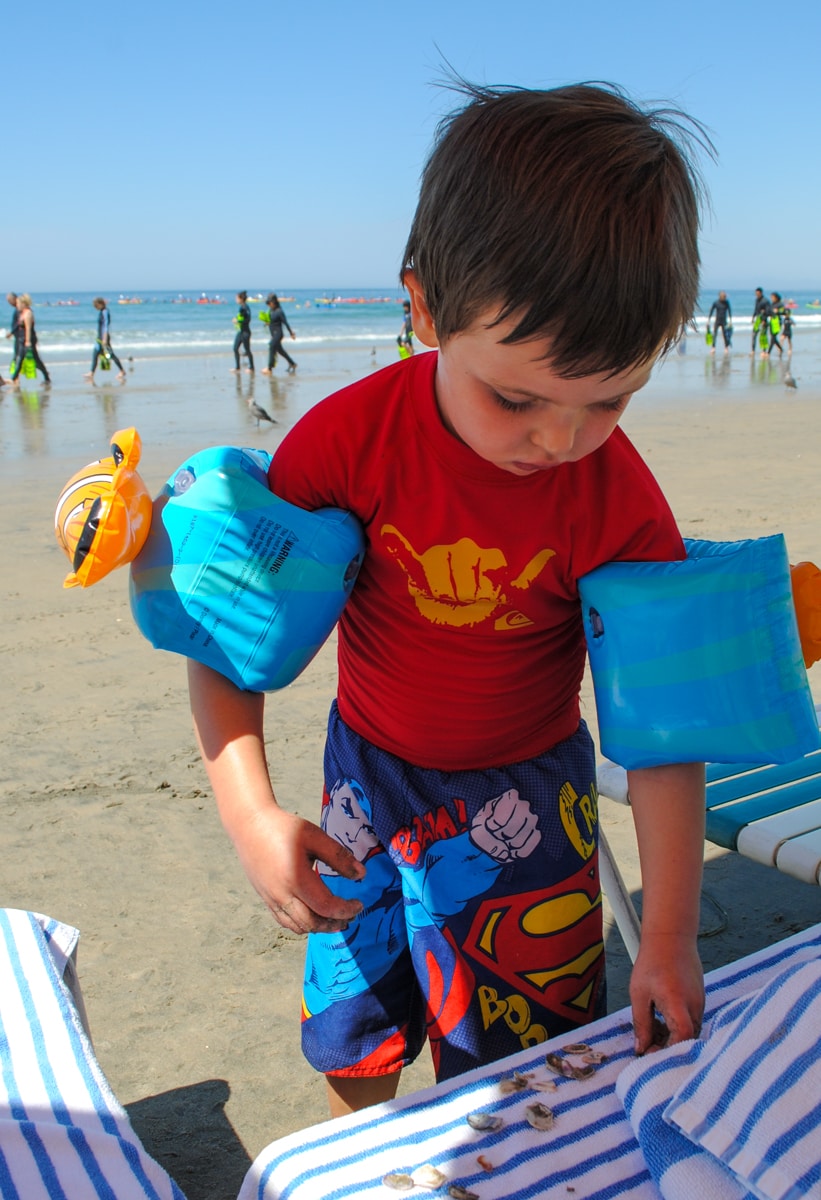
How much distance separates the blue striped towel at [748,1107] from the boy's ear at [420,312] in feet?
3.19

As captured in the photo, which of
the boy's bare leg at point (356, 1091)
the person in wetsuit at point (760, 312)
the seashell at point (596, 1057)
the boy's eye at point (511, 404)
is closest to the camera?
the boy's eye at point (511, 404)

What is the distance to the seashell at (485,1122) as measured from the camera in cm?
146

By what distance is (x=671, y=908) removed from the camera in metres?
1.46

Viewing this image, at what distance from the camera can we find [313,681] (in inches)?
184

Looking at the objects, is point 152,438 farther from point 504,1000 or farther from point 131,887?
point 504,1000

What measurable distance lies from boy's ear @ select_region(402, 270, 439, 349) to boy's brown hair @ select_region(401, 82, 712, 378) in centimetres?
7

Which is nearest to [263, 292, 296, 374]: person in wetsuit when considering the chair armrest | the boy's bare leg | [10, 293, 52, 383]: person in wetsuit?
[10, 293, 52, 383]: person in wetsuit

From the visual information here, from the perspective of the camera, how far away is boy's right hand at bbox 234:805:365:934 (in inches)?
53.7

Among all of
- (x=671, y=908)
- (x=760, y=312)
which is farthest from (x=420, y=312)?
(x=760, y=312)

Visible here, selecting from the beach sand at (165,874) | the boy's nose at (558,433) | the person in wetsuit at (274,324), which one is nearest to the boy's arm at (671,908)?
the boy's nose at (558,433)

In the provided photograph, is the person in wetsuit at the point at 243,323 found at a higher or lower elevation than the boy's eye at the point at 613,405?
higher

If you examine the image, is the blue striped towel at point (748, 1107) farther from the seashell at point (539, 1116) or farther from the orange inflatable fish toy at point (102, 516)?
the orange inflatable fish toy at point (102, 516)

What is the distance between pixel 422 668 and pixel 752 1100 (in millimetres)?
749

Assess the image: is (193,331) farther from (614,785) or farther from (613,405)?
(613,405)
